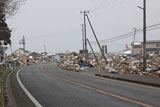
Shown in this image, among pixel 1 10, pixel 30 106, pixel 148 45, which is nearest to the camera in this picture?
pixel 30 106

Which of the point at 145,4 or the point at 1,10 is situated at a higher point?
the point at 145,4

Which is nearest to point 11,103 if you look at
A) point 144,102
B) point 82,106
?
point 82,106

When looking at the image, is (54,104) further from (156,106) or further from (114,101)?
(156,106)

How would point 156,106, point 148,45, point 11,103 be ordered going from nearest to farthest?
point 156,106 < point 11,103 < point 148,45

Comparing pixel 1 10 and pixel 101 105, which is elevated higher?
pixel 1 10

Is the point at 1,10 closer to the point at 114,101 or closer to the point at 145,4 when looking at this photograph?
the point at 114,101

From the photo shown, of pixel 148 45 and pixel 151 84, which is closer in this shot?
pixel 151 84

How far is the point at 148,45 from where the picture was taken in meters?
74.8

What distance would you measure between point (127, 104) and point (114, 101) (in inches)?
26.9

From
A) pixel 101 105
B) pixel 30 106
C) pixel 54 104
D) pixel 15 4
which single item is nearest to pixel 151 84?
pixel 101 105

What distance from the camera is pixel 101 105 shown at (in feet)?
23.7

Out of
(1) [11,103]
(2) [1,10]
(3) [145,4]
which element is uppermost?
(3) [145,4]

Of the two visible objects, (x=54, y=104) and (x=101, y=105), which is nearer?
(x=101, y=105)

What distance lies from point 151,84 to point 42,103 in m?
7.44
